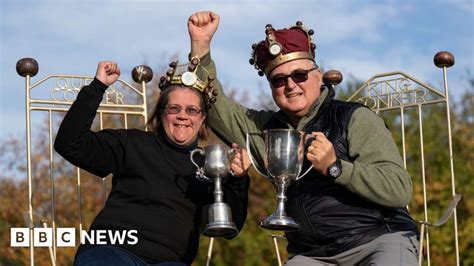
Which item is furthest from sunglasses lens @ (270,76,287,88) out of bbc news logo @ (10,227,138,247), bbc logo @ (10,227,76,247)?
bbc logo @ (10,227,76,247)

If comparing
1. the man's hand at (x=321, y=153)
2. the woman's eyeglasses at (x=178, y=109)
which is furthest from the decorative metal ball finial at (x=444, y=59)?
the man's hand at (x=321, y=153)

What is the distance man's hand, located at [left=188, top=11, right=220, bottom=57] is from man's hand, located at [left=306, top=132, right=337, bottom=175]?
36.8 inches

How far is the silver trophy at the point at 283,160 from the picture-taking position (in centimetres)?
373

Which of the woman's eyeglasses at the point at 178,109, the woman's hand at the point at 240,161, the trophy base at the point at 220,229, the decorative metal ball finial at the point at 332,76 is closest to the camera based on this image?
the trophy base at the point at 220,229

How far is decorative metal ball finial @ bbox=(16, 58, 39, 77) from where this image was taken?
494 centimetres

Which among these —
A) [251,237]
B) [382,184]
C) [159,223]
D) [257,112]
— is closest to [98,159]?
[159,223]

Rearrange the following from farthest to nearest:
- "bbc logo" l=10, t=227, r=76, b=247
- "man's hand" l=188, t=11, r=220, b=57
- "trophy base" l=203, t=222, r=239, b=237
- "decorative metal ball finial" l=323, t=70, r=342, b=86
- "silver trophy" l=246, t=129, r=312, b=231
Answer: "decorative metal ball finial" l=323, t=70, r=342, b=86
"bbc logo" l=10, t=227, r=76, b=247
"man's hand" l=188, t=11, r=220, b=57
"trophy base" l=203, t=222, r=239, b=237
"silver trophy" l=246, t=129, r=312, b=231

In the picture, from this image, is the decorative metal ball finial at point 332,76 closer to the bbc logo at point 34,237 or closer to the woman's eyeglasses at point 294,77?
the woman's eyeglasses at point 294,77

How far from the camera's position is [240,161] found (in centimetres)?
402

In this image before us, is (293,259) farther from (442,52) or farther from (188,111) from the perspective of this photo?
(442,52)

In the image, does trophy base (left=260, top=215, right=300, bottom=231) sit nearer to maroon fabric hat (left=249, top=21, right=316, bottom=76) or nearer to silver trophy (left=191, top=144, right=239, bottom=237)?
silver trophy (left=191, top=144, right=239, bottom=237)

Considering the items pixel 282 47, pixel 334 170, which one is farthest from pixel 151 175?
pixel 334 170

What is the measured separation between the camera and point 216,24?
4.39 meters

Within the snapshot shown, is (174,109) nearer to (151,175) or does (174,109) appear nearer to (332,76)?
(151,175)
